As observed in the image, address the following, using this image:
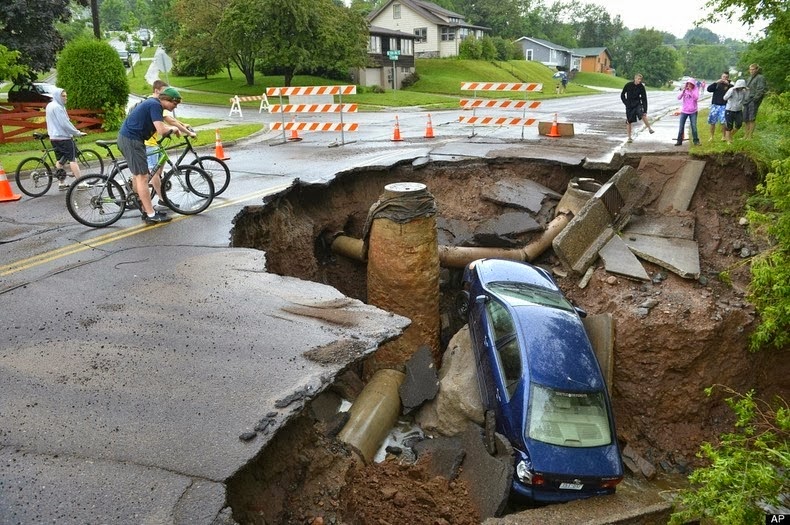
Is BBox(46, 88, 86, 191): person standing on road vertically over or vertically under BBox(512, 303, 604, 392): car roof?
over

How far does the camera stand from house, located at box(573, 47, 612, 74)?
89575 mm

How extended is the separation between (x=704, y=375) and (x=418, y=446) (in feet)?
16.3

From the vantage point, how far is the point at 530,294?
840 cm

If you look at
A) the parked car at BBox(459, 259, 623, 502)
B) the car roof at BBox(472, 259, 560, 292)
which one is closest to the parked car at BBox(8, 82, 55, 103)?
the car roof at BBox(472, 259, 560, 292)

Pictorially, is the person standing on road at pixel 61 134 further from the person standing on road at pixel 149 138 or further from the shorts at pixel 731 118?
the shorts at pixel 731 118

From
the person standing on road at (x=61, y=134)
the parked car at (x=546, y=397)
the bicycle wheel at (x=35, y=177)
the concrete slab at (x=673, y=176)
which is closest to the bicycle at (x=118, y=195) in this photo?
the person standing on road at (x=61, y=134)

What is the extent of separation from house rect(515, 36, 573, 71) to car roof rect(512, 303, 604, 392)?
7876 cm

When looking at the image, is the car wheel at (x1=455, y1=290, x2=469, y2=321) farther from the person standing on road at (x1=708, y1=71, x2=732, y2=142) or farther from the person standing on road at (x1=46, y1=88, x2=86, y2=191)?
the person standing on road at (x1=708, y1=71, x2=732, y2=142)

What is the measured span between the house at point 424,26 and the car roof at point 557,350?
2298 inches

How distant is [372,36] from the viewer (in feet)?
163

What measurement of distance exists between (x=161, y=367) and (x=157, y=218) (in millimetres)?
4516

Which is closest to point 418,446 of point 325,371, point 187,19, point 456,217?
point 325,371

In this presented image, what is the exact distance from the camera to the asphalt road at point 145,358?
11.4 feet

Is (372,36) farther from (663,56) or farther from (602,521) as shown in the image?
(663,56)
